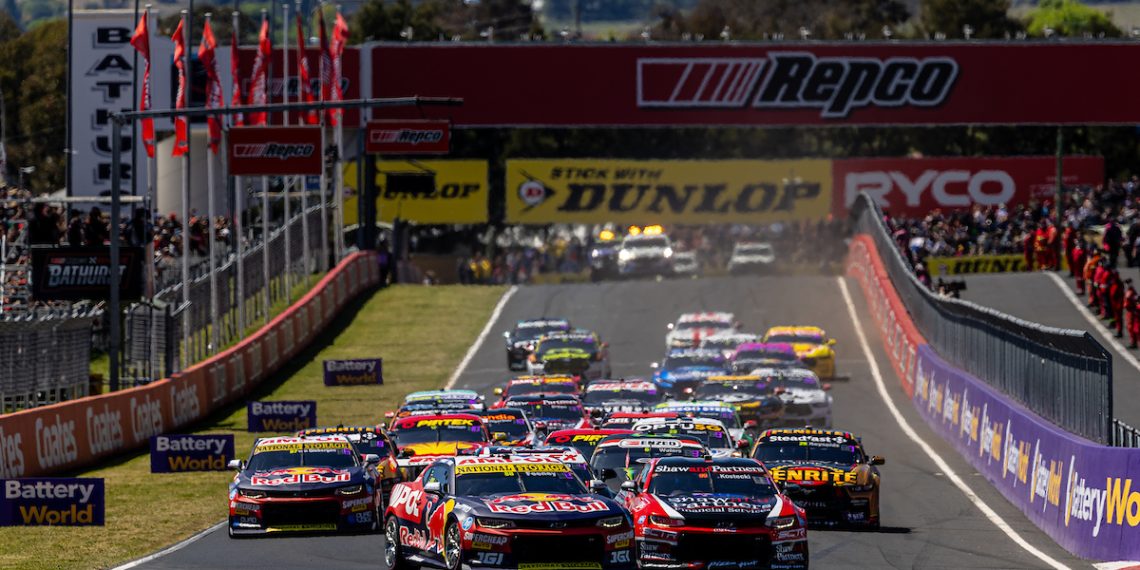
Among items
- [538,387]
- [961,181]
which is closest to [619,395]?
[538,387]

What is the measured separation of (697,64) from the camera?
7488cm

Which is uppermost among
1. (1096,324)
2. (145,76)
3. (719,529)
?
(145,76)

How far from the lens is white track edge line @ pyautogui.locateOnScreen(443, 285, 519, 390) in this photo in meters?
49.1

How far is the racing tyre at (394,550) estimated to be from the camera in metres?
18.9

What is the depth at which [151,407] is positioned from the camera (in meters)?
37.7

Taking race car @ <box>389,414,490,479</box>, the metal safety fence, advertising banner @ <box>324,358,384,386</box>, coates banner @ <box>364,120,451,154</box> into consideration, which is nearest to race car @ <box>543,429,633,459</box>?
race car @ <box>389,414,490,479</box>

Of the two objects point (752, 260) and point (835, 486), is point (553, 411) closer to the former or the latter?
point (835, 486)

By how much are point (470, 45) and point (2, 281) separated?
33.4 meters

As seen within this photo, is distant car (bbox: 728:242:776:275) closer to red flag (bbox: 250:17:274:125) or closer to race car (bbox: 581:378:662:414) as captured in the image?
red flag (bbox: 250:17:274:125)

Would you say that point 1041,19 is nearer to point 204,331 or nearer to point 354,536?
point 204,331

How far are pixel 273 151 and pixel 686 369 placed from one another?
13.3 m

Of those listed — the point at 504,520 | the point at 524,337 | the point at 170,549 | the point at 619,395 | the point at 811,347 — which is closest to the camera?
the point at 504,520

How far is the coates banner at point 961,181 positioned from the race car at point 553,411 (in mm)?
45126

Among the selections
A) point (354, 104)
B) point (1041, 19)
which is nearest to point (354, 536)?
point (354, 104)
